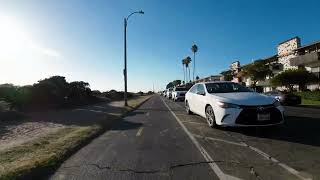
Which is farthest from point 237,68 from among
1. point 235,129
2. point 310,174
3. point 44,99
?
point 310,174

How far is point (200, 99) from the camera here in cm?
1358

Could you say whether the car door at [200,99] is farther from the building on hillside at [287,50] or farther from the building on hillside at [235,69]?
the building on hillside at [235,69]

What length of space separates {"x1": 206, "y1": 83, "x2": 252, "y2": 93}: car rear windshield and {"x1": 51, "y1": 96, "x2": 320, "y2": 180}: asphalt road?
1766 mm

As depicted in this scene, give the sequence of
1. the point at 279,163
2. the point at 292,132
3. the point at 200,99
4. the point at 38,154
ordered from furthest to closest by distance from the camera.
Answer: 1. the point at 200,99
2. the point at 292,132
3. the point at 38,154
4. the point at 279,163

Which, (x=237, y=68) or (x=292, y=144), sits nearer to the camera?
(x=292, y=144)

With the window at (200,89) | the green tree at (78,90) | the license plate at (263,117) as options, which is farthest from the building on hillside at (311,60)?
the license plate at (263,117)

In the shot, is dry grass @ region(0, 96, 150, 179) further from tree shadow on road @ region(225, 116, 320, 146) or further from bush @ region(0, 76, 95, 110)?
bush @ region(0, 76, 95, 110)

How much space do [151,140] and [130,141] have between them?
0.57 metres

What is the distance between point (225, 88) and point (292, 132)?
3.14 meters

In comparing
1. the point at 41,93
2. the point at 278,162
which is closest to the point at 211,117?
the point at 278,162

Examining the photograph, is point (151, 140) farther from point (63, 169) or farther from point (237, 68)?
point (237, 68)

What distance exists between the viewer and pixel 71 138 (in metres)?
Result: 10.8

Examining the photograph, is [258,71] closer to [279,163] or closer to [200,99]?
[200,99]

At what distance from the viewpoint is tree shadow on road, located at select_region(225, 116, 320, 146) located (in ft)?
29.9
